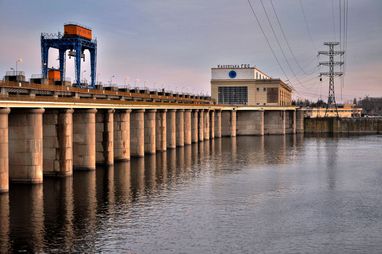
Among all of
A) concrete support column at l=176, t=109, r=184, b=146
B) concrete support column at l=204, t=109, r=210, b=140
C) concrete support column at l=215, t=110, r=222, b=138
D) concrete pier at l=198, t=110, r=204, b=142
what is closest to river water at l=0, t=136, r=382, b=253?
concrete support column at l=176, t=109, r=184, b=146

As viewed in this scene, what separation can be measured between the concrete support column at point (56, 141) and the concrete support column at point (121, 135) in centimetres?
2333

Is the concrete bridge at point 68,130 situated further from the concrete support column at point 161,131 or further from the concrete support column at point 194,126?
the concrete support column at point 194,126

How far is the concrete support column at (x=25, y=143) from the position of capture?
6906 centimetres

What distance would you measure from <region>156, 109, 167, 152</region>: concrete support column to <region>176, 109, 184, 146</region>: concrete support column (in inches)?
710

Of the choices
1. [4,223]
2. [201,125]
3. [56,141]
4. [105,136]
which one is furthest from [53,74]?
[4,223]

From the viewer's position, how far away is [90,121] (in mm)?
85875

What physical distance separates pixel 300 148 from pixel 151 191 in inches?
3129

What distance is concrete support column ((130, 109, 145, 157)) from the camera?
10969 centimetres

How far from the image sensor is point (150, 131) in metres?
118

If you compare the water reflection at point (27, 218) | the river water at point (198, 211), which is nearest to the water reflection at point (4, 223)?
the river water at point (198, 211)

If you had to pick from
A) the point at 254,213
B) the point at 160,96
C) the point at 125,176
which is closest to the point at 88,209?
the point at 254,213

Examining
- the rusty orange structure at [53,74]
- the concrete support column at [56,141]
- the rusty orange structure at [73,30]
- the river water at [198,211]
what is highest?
the rusty orange structure at [73,30]

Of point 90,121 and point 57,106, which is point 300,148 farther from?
point 57,106

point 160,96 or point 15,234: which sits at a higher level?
point 160,96
